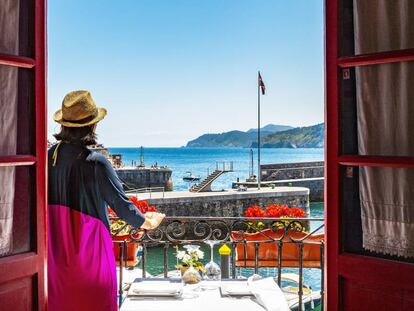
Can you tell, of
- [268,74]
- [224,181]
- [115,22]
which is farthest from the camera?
[268,74]

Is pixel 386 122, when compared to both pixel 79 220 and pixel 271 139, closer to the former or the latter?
pixel 79 220

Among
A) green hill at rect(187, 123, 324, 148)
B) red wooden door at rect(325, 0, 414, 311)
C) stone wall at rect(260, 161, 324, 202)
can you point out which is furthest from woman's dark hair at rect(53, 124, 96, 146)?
green hill at rect(187, 123, 324, 148)

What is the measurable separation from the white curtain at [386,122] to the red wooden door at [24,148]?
1314 millimetres

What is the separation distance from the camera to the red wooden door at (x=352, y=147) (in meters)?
2.02

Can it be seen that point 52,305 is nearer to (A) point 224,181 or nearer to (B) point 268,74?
Answer: (A) point 224,181

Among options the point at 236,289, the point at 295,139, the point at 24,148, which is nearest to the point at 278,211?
the point at 236,289

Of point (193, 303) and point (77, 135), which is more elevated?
point (77, 135)

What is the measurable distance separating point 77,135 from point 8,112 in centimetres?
57

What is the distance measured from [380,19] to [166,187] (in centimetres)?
3703

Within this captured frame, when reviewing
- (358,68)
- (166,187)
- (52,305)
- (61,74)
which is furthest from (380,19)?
(61,74)

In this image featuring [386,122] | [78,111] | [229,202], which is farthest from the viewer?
[229,202]

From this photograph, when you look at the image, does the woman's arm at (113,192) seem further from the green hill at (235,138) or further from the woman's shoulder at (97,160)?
the green hill at (235,138)

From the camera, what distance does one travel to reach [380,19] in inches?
81.0

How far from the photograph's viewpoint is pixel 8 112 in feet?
6.81
